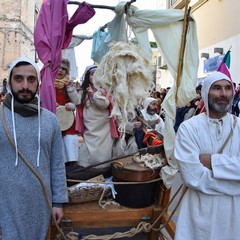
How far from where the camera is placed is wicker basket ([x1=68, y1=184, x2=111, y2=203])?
2898mm

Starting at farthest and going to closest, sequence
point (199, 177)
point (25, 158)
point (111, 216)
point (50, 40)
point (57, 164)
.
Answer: point (50, 40) < point (111, 216) < point (57, 164) < point (199, 177) < point (25, 158)

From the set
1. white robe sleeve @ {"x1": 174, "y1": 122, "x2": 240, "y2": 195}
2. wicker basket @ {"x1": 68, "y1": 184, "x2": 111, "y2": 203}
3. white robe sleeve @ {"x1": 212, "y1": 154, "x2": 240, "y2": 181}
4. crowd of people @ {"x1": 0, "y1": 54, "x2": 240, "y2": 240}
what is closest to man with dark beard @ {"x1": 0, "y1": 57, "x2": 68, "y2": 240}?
crowd of people @ {"x1": 0, "y1": 54, "x2": 240, "y2": 240}

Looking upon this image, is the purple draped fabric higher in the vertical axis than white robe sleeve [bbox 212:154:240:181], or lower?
higher

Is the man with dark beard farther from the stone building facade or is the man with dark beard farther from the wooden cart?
the stone building facade

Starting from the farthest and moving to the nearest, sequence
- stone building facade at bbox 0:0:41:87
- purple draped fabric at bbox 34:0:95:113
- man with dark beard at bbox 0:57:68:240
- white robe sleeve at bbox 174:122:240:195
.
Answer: stone building facade at bbox 0:0:41:87, purple draped fabric at bbox 34:0:95:113, white robe sleeve at bbox 174:122:240:195, man with dark beard at bbox 0:57:68:240

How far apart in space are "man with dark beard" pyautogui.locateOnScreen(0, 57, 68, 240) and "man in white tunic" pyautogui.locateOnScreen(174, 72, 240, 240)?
0.94m

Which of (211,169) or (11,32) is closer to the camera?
(211,169)

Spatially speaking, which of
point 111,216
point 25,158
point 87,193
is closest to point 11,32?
point 87,193

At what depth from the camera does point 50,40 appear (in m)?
3.03

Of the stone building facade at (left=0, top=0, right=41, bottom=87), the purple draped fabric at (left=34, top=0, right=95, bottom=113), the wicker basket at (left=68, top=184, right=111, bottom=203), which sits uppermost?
the stone building facade at (left=0, top=0, right=41, bottom=87)

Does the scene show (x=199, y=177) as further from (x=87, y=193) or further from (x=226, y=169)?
(x=87, y=193)

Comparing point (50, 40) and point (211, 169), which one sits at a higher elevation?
point (50, 40)

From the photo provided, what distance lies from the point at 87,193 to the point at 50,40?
1.52 m

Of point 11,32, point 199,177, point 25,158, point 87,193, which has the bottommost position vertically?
point 87,193
